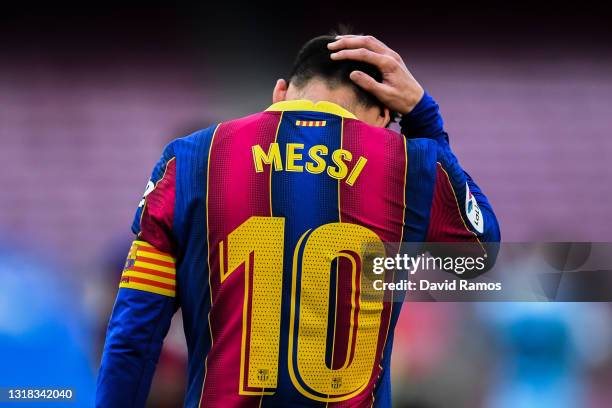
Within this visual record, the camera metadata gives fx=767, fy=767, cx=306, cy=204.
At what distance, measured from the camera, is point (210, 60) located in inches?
159

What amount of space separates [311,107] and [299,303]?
0.36m

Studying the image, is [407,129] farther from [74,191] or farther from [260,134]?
[74,191]

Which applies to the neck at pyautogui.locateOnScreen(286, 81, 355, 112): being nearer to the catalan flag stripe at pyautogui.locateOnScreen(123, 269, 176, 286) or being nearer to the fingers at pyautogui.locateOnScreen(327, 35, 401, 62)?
the fingers at pyautogui.locateOnScreen(327, 35, 401, 62)

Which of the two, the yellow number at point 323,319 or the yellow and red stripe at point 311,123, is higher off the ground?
the yellow and red stripe at point 311,123

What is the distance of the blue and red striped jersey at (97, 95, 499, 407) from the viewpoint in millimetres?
1259

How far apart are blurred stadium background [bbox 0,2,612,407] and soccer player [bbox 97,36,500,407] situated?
252 cm

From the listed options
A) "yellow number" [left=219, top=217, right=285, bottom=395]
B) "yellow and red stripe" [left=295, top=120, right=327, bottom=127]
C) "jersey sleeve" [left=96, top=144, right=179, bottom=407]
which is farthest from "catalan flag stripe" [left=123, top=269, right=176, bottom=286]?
"yellow and red stripe" [left=295, top=120, right=327, bottom=127]

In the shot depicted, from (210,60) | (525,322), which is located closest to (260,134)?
(525,322)

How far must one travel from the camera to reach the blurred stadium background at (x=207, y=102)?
382cm

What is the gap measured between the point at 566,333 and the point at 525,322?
18 cm

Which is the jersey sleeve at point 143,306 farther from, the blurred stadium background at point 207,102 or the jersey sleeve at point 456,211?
the blurred stadium background at point 207,102

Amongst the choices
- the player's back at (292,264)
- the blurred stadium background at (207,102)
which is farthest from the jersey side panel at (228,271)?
the blurred stadium background at (207,102)

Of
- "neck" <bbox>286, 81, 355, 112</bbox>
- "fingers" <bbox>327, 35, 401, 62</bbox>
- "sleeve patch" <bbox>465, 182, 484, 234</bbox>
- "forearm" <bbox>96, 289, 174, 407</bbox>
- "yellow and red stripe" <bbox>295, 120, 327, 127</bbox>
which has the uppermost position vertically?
"fingers" <bbox>327, 35, 401, 62</bbox>

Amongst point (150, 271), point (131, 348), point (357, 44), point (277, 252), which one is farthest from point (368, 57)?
point (131, 348)
